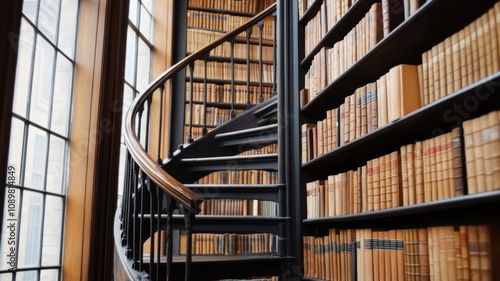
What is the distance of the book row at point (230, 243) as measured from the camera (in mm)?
4273

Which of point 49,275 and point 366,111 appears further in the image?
point 49,275

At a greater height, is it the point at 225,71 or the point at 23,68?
the point at 225,71

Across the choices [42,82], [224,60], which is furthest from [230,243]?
[42,82]

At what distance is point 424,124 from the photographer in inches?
71.6

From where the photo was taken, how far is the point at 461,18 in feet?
5.73

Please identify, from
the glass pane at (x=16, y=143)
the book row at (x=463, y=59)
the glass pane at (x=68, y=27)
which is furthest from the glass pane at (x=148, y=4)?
the book row at (x=463, y=59)

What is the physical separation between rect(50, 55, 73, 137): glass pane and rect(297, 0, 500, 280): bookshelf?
4.55ft

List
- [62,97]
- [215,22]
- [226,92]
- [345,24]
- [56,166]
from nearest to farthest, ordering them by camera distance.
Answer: [345,24], [56,166], [62,97], [226,92], [215,22]

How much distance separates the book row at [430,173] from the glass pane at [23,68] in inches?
62.9

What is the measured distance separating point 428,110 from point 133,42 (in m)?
3.28

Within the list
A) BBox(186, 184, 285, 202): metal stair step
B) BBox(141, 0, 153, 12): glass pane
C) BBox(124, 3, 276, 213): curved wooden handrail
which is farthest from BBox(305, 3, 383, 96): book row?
BBox(141, 0, 153, 12): glass pane

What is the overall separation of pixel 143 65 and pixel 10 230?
8.47ft

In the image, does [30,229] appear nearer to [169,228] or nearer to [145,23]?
[169,228]

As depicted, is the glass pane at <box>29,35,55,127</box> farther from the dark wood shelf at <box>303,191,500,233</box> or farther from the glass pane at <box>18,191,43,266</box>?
the dark wood shelf at <box>303,191,500,233</box>
